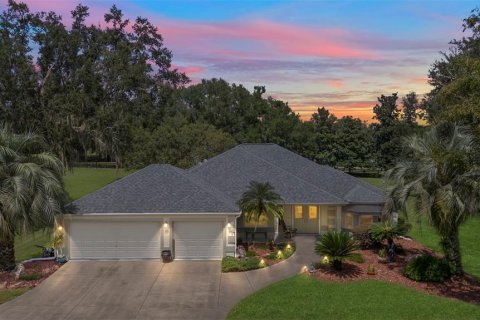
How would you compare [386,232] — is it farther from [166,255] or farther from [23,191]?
[23,191]

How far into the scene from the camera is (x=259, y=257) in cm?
2467

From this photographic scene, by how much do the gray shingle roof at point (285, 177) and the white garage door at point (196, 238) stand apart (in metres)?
5.72

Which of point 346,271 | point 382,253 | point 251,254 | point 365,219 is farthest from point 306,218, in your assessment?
point 346,271

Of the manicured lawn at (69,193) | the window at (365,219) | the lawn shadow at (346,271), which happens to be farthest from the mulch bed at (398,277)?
the manicured lawn at (69,193)

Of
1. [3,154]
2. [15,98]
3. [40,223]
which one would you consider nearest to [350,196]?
[40,223]

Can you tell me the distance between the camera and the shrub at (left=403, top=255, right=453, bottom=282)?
20.0m

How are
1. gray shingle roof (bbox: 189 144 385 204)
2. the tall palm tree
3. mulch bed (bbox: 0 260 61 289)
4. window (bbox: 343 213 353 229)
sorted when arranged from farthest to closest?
window (bbox: 343 213 353 229) → gray shingle roof (bbox: 189 144 385 204) → the tall palm tree → mulch bed (bbox: 0 260 61 289)

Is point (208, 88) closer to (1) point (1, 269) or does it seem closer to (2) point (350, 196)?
(2) point (350, 196)

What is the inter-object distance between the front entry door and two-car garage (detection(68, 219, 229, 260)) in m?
8.24

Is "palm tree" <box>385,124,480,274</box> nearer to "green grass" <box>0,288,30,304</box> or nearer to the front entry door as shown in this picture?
the front entry door

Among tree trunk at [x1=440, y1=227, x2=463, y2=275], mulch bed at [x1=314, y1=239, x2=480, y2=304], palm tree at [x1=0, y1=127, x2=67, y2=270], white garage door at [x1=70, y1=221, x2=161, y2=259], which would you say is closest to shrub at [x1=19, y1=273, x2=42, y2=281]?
palm tree at [x1=0, y1=127, x2=67, y2=270]

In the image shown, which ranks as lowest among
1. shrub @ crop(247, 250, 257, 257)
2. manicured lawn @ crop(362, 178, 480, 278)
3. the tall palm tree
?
manicured lawn @ crop(362, 178, 480, 278)

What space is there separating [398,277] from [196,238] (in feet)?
35.4

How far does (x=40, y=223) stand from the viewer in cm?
2145
